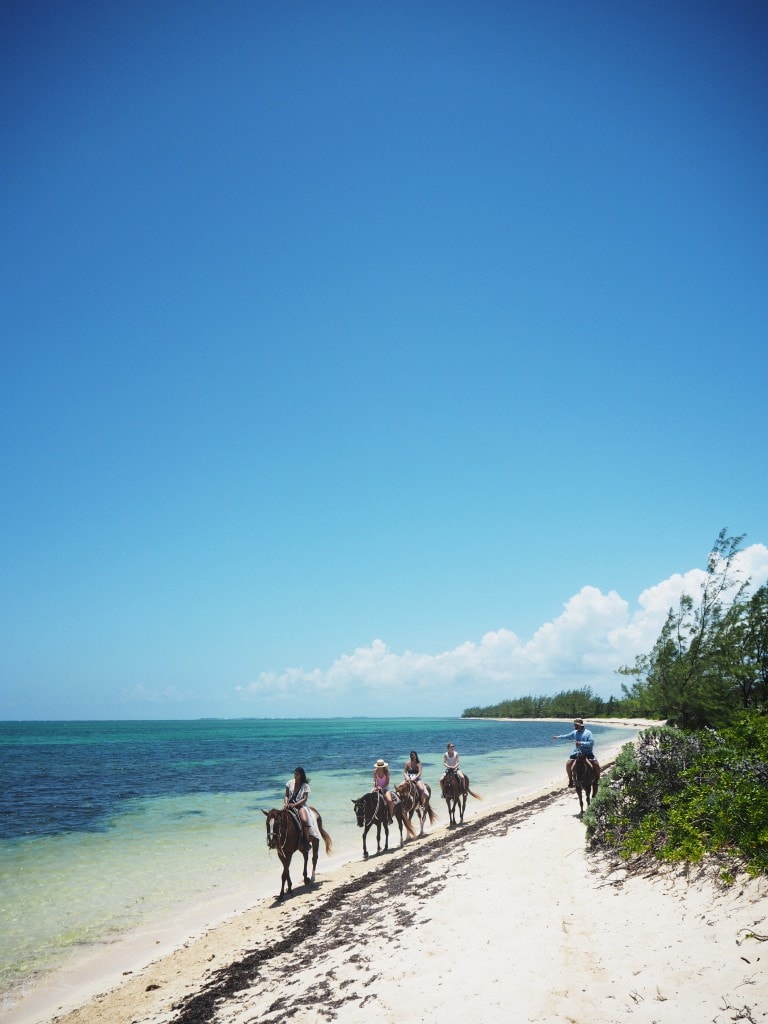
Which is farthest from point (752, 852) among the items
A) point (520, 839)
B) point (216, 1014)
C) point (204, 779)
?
point (204, 779)

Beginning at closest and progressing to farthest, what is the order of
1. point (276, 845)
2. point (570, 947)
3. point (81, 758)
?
point (570, 947)
point (276, 845)
point (81, 758)

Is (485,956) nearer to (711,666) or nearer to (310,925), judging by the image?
(310,925)

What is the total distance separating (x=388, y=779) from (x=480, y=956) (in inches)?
359

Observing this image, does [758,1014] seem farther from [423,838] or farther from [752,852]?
[423,838]

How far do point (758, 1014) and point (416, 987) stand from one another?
3469mm

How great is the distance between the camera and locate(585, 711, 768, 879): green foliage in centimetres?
648

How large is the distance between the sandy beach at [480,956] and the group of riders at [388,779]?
1.58 metres

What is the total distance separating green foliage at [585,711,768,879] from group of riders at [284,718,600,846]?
1826 millimetres

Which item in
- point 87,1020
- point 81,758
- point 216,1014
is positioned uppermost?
point 216,1014

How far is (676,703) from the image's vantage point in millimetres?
19984

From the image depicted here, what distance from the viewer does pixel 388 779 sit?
50.2ft

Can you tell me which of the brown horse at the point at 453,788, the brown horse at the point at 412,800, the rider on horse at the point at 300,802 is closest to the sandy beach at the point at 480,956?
the rider on horse at the point at 300,802

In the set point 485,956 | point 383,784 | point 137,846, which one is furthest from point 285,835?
point 137,846

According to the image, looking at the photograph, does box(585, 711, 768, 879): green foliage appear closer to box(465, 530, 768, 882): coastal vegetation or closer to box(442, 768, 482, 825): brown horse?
box(465, 530, 768, 882): coastal vegetation
